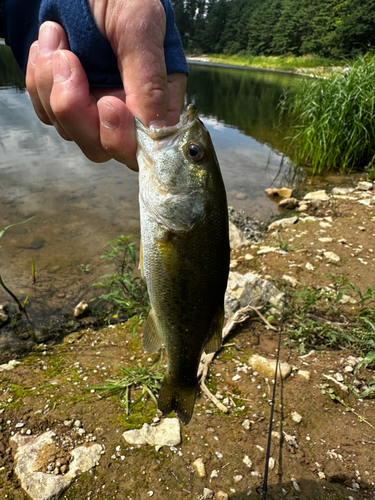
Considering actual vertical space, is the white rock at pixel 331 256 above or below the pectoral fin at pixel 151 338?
below

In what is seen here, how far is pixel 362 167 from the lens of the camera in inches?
415

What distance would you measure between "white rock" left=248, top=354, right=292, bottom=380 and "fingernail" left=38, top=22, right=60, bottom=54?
296cm

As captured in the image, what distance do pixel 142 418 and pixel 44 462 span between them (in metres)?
0.76

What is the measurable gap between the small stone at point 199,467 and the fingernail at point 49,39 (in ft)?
9.09

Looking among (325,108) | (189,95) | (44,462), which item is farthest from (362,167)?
(189,95)

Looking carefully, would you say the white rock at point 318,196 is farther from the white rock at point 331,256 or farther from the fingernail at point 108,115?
the fingernail at point 108,115

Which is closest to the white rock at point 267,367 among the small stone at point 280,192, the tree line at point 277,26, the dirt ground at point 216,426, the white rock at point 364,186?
the dirt ground at point 216,426

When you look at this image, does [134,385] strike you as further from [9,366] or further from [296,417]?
[296,417]

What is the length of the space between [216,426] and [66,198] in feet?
22.8

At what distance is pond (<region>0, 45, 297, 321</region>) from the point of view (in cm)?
539

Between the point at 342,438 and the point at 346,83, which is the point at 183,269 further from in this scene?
the point at 346,83

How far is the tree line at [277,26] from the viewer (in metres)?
62.6

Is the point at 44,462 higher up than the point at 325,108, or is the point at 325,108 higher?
the point at 325,108

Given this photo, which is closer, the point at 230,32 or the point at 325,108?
the point at 325,108
